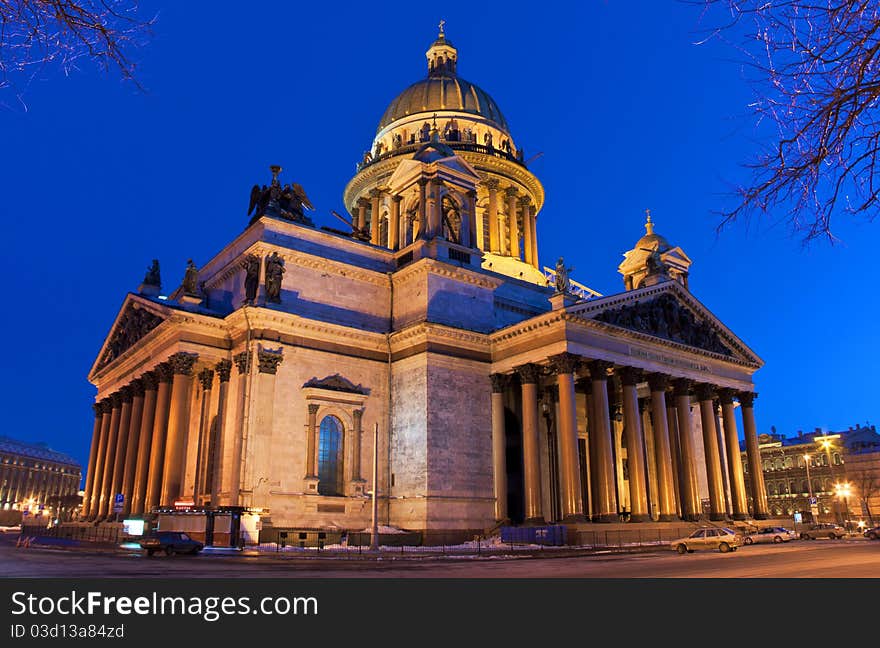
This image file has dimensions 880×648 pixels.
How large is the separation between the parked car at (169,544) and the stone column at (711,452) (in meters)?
30.6

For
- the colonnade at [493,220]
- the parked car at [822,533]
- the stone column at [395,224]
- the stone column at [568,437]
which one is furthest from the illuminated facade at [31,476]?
the parked car at [822,533]

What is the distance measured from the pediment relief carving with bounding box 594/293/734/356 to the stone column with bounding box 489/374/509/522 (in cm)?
670

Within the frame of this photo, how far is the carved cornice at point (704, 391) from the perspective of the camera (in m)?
45.2

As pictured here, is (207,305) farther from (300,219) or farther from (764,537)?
(764,537)

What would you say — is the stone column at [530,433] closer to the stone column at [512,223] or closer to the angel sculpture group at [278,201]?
the angel sculpture group at [278,201]

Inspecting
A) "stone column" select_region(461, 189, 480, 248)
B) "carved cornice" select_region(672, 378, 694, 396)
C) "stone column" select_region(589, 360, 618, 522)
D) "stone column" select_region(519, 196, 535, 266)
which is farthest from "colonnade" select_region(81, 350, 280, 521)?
"stone column" select_region(519, 196, 535, 266)

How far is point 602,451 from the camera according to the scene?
3759cm

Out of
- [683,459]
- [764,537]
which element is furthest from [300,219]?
[764,537]

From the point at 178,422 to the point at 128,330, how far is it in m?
A: 12.1

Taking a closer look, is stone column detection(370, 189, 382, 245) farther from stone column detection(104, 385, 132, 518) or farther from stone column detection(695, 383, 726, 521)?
stone column detection(695, 383, 726, 521)

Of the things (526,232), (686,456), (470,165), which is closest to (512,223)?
(526,232)

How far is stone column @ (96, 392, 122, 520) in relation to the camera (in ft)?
148

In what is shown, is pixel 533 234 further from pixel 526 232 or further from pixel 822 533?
pixel 822 533
